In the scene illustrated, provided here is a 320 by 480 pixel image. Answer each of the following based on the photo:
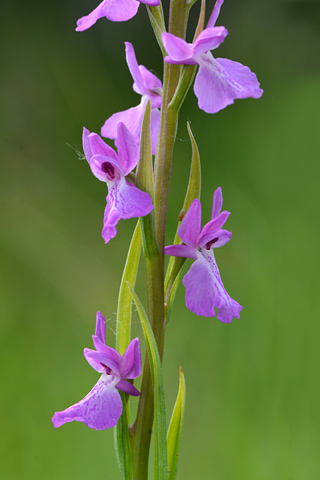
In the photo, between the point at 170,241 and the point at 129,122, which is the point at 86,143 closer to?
the point at 129,122

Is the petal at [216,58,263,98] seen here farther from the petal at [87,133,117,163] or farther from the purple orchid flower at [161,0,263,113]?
the petal at [87,133,117,163]

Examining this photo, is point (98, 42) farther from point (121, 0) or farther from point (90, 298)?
point (121, 0)

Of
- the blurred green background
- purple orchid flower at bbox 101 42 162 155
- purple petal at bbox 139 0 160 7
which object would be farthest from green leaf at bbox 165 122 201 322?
the blurred green background

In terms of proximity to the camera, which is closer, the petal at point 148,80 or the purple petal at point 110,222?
the purple petal at point 110,222

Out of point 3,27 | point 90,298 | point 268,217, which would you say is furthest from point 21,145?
point 268,217

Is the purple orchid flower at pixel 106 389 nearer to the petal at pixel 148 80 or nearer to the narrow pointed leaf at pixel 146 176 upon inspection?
the narrow pointed leaf at pixel 146 176

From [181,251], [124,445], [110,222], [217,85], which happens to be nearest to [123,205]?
[110,222]

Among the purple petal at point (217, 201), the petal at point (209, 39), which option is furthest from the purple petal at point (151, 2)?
the purple petal at point (217, 201)
